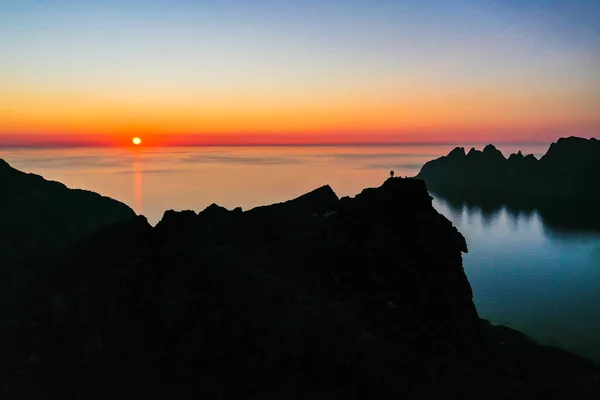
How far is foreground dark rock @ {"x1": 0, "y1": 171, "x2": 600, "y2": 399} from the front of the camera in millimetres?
40469

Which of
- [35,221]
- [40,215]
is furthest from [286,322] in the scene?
[40,215]

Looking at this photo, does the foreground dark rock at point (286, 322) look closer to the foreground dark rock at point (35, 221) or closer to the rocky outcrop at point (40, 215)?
the foreground dark rock at point (35, 221)

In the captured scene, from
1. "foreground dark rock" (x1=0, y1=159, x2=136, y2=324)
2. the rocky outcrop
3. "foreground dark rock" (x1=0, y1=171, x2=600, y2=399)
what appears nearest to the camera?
"foreground dark rock" (x1=0, y1=171, x2=600, y2=399)

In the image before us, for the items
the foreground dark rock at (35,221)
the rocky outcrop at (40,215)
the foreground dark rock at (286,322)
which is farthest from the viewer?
the rocky outcrop at (40,215)

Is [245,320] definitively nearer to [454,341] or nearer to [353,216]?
[353,216]

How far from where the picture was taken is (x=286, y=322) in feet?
136

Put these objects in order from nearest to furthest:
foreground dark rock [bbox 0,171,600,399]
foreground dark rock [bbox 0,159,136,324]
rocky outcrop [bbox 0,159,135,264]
→ foreground dark rock [bbox 0,171,600,399], foreground dark rock [bbox 0,159,136,324], rocky outcrop [bbox 0,159,135,264]

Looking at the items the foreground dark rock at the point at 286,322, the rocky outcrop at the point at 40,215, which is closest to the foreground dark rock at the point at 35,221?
the rocky outcrop at the point at 40,215

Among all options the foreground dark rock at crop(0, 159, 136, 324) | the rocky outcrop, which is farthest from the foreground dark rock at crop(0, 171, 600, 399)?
the rocky outcrop

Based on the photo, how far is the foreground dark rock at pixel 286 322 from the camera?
4047 centimetres

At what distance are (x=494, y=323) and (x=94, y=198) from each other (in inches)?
4165

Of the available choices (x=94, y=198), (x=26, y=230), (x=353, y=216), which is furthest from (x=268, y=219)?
(x=94, y=198)

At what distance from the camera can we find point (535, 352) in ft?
237

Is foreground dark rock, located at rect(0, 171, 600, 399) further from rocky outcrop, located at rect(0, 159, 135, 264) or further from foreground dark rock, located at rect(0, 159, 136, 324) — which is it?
rocky outcrop, located at rect(0, 159, 135, 264)
